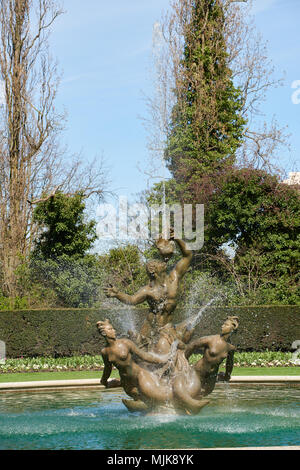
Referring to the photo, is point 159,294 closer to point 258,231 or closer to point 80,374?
point 80,374

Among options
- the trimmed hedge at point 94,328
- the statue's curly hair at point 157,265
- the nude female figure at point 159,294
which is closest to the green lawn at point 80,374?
the trimmed hedge at point 94,328

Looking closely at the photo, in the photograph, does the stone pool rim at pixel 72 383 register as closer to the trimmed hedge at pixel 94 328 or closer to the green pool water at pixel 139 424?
the green pool water at pixel 139 424

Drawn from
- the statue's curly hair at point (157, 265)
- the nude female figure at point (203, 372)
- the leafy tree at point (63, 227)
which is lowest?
the nude female figure at point (203, 372)

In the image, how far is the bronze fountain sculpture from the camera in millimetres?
6660

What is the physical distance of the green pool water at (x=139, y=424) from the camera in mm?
5695

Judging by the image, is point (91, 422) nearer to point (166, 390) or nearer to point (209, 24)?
point (166, 390)

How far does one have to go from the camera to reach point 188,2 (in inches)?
1008

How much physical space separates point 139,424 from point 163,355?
2.84ft

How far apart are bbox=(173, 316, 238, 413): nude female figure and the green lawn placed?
Result: 472cm

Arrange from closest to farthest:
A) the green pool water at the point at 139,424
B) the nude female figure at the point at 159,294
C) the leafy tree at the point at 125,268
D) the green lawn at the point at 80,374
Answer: the green pool water at the point at 139,424
the nude female figure at the point at 159,294
the green lawn at the point at 80,374
the leafy tree at the point at 125,268

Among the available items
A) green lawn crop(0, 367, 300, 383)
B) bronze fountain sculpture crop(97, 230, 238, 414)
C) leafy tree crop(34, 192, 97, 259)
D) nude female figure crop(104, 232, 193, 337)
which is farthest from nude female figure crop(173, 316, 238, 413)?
leafy tree crop(34, 192, 97, 259)

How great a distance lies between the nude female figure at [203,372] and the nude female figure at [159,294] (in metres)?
0.69

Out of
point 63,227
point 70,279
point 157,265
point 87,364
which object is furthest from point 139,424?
point 63,227
